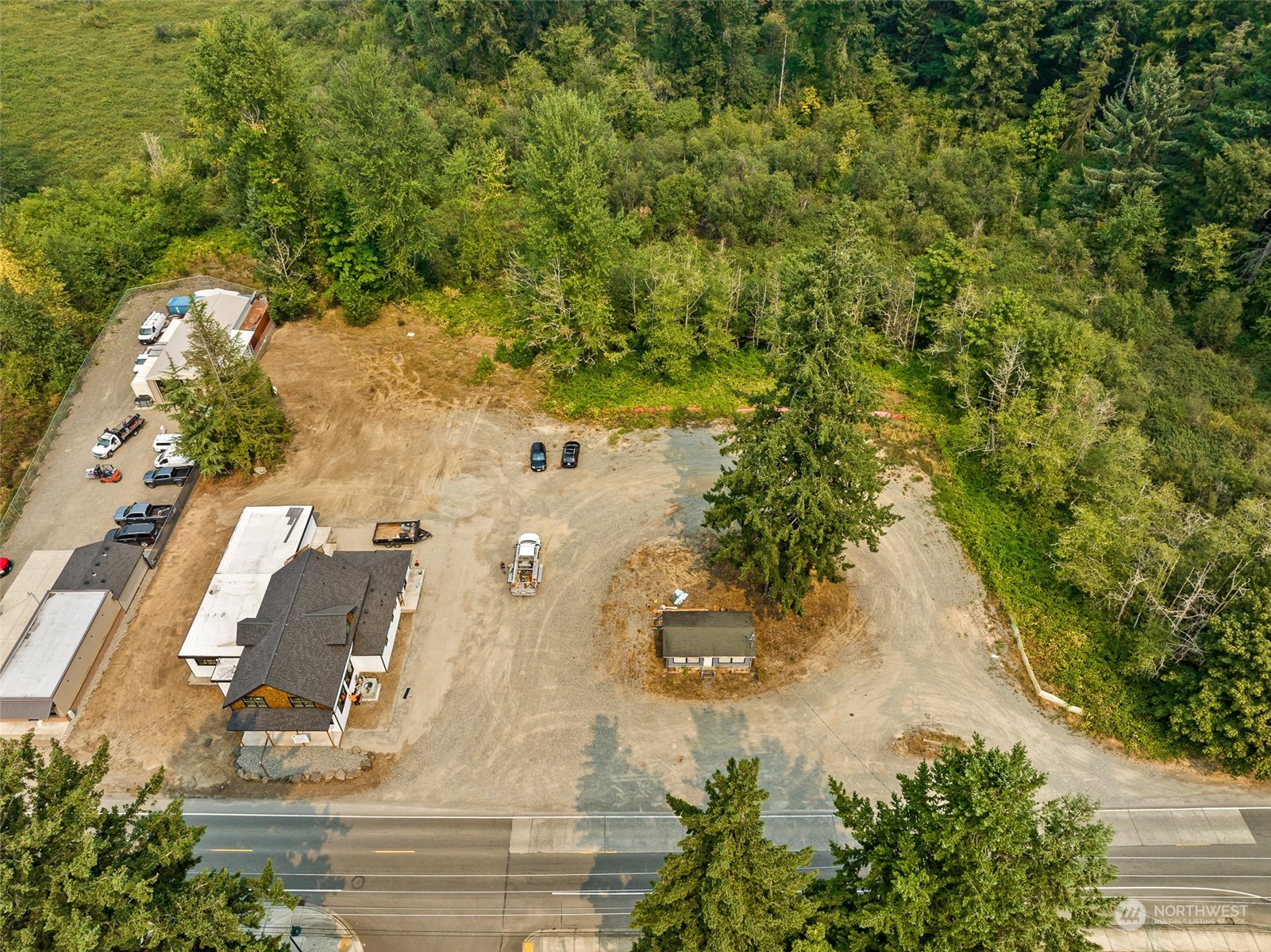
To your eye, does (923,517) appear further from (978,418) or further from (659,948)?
(659,948)

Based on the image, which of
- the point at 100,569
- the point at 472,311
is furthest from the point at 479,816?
the point at 472,311

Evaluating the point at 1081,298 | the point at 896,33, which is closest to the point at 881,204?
the point at 1081,298

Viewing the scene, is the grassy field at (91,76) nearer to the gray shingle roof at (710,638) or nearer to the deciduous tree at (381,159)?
the deciduous tree at (381,159)

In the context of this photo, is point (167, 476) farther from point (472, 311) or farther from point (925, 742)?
point (925, 742)

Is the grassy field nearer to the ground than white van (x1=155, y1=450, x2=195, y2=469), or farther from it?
farther from it

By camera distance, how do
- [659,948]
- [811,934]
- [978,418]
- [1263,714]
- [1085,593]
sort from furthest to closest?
[978,418]
[1085,593]
[1263,714]
[659,948]
[811,934]

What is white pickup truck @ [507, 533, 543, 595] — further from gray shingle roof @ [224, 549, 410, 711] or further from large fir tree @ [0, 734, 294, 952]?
large fir tree @ [0, 734, 294, 952]

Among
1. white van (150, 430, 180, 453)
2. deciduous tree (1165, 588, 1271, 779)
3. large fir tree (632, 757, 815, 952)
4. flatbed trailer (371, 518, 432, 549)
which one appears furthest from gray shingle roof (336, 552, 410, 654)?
deciduous tree (1165, 588, 1271, 779)

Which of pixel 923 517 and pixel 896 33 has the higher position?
pixel 896 33
